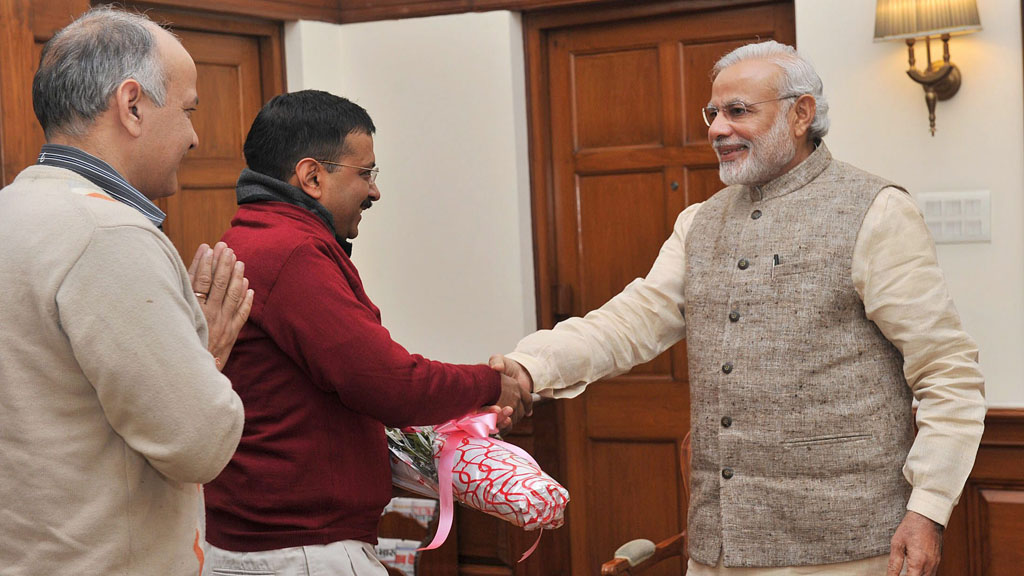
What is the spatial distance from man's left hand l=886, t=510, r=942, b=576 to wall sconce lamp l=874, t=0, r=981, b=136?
1.83m

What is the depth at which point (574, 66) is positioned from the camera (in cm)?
425

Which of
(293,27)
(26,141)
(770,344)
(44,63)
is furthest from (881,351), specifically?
(293,27)

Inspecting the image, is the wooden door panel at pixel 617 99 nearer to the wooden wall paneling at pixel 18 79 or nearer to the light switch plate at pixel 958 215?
the light switch plate at pixel 958 215

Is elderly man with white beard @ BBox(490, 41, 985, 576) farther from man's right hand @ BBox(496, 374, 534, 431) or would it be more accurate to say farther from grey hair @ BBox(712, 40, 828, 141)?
man's right hand @ BBox(496, 374, 534, 431)

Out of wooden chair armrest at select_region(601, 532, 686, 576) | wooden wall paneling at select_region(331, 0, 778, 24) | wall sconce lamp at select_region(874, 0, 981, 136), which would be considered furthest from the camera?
wooden wall paneling at select_region(331, 0, 778, 24)

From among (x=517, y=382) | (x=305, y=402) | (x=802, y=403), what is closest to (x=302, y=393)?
(x=305, y=402)

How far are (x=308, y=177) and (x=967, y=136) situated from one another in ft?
7.87

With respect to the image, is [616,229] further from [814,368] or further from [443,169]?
[814,368]

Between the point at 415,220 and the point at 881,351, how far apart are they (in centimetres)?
250

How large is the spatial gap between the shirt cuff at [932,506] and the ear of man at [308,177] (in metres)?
1.24

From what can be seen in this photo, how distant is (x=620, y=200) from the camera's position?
4.20 metres

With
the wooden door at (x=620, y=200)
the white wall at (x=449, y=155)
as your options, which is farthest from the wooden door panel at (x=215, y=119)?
the wooden door at (x=620, y=200)

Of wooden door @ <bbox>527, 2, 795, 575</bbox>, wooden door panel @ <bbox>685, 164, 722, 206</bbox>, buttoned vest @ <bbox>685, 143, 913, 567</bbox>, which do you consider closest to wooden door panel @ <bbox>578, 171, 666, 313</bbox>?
wooden door @ <bbox>527, 2, 795, 575</bbox>

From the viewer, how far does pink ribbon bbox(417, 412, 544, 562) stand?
2035 millimetres
